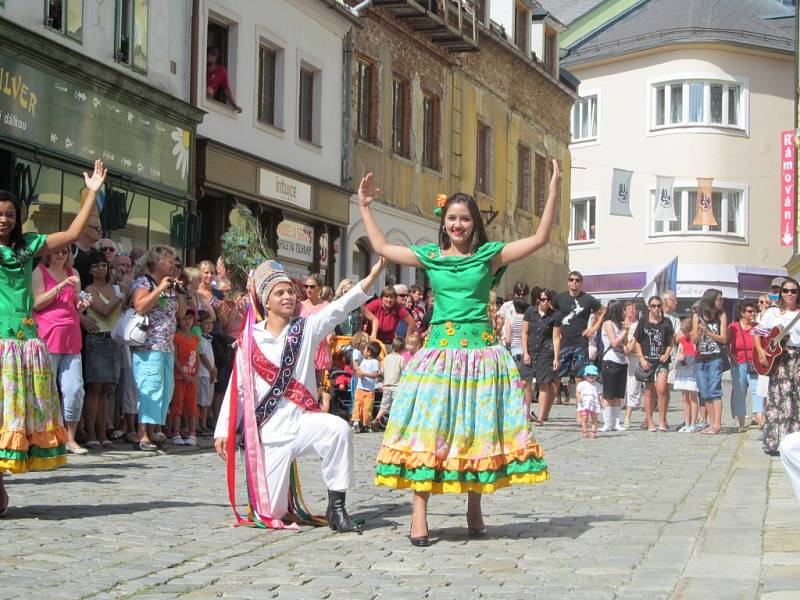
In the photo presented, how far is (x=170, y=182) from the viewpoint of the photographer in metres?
20.7

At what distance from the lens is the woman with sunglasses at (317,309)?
16.4 meters

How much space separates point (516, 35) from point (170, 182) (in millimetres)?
18767

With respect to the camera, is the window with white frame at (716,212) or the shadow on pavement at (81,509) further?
the window with white frame at (716,212)

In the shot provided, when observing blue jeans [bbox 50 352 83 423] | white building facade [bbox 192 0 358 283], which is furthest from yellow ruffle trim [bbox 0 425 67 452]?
white building facade [bbox 192 0 358 283]

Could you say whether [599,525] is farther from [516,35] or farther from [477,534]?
[516,35]

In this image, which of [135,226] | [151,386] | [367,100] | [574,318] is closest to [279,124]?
[367,100]

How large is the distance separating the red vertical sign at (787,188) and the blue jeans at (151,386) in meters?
32.8

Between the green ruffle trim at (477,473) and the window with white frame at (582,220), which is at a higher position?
the window with white frame at (582,220)

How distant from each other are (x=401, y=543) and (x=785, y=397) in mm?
6685

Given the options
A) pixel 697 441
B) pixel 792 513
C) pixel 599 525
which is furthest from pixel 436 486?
pixel 697 441

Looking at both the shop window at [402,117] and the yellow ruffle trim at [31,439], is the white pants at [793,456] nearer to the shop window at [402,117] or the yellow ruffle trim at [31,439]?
the yellow ruffle trim at [31,439]

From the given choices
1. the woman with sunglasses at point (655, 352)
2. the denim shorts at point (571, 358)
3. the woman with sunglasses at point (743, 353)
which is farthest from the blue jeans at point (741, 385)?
the denim shorts at point (571, 358)

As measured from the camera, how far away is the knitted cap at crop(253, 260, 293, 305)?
8414 mm

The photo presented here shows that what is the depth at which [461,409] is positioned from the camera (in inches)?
299
